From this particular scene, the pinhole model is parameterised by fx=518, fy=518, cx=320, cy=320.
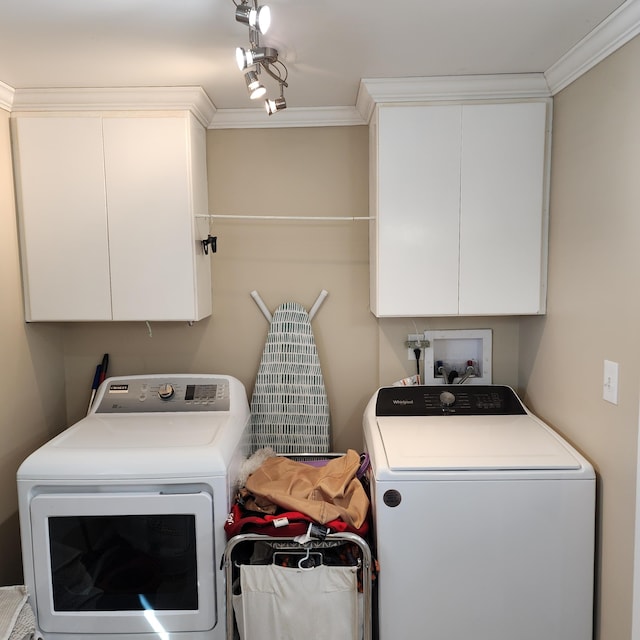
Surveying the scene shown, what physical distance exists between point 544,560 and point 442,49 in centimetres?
163

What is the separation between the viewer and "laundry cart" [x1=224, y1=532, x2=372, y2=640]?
1.55m

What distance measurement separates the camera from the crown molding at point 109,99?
6.30ft

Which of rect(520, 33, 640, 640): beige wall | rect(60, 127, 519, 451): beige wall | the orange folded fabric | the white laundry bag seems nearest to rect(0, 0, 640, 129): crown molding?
rect(520, 33, 640, 640): beige wall

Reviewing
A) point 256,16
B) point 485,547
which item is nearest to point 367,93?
point 256,16

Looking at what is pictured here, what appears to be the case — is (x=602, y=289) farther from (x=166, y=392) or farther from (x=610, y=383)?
(x=166, y=392)

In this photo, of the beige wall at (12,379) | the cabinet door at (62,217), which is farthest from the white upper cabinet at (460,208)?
the beige wall at (12,379)

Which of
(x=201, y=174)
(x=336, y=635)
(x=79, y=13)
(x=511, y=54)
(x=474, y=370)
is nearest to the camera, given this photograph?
(x=79, y=13)

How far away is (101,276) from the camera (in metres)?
2.00

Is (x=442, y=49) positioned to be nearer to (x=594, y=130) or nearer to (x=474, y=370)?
(x=594, y=130)

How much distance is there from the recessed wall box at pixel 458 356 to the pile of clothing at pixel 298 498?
582 mm

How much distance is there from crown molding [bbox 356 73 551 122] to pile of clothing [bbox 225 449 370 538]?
134cm

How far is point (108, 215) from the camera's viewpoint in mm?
1979

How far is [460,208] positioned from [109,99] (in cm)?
138

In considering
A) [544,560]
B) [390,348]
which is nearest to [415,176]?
[390,348]
